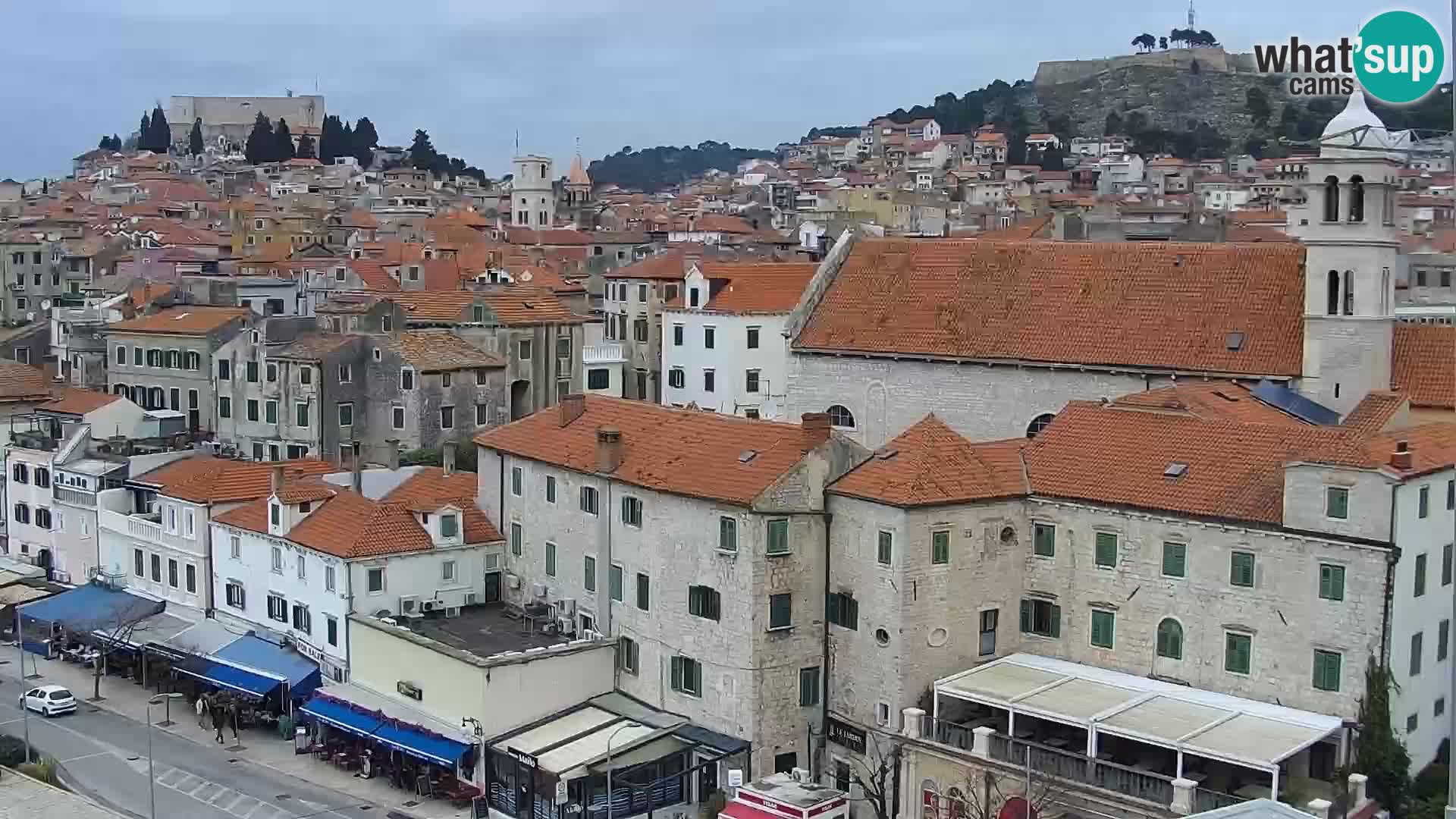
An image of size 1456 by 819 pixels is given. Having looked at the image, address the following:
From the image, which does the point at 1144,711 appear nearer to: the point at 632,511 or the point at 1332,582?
the point at 1332,582

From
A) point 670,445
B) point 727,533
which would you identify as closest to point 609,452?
point 670,445

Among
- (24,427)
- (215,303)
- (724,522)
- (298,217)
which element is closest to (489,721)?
(724,522)

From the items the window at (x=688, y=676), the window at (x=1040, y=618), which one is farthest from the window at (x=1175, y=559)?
the window at (x=688, y=676)

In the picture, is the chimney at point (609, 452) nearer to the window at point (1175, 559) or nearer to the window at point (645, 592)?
the window at point (645, 592)

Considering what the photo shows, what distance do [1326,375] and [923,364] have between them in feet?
44.9

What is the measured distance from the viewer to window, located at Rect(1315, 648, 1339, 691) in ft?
133

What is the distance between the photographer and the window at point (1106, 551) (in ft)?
147

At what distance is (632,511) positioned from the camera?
164ft

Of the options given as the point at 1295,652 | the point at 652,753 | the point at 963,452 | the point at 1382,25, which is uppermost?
the point at 1382,25

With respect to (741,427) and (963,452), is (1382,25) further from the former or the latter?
(741,427)

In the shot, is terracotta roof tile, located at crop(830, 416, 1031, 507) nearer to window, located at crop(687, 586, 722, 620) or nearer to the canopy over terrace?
window, located at crop(687, 586, 722, 620)

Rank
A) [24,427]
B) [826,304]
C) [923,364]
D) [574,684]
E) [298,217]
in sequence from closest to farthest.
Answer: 1. [574,684]
2. [923,364]
3. [826,304]
4. [24,427]
5. [298,217]

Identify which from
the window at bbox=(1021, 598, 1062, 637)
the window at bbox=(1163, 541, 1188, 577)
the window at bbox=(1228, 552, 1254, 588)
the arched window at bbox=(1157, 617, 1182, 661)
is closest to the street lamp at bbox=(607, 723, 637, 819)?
the window at bbox=(1021, 598, 1062, 637)

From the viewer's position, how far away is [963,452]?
153ft
